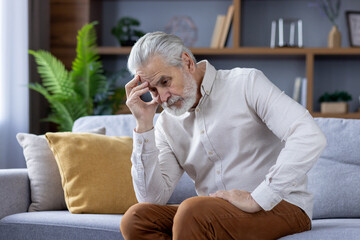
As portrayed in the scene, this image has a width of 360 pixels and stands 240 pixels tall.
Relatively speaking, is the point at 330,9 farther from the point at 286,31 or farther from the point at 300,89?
the point at 300,89

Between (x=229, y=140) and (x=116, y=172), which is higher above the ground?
(x=229, y=140)

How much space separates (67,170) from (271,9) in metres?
2.51

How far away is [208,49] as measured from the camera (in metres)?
4.09

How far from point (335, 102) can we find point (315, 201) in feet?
6.39

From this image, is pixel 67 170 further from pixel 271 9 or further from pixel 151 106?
pixel 271 9

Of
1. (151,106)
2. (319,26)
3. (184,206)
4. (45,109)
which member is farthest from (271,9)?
(184,206)

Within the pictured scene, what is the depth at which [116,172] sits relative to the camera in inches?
94.8

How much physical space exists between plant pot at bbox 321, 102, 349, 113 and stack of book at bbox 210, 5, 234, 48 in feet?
2.79

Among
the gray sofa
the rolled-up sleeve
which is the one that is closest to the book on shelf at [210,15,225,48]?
the gray sofa

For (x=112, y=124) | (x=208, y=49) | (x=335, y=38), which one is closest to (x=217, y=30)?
(x=208, y=49)

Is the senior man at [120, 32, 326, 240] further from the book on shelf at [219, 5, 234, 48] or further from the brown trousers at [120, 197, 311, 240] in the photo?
the book on shelf at [219, 5, 234, 48]

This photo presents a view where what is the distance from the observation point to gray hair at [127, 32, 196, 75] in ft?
6.08

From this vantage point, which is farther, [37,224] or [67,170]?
[67,170]

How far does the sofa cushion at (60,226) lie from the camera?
6.99ft
